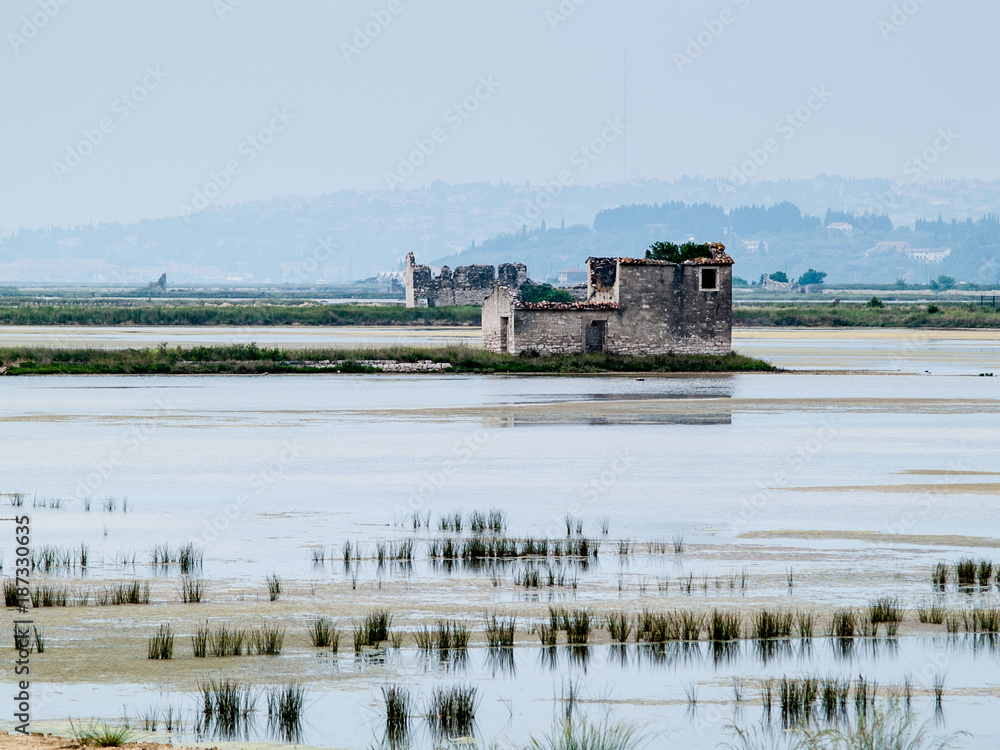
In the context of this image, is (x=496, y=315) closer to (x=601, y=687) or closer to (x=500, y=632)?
(x=500, y=632)

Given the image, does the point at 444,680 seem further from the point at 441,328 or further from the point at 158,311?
the point at 158,311

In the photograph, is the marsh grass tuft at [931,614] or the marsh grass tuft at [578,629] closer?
the marsh grass tuft at [578,629]

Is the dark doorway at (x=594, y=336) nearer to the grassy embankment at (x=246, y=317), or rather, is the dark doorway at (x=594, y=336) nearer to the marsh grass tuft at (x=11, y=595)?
the marsh grass tuft at (x=11, y=595)

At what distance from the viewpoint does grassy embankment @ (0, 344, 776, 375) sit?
41.9 metres

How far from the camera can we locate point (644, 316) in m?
42.0

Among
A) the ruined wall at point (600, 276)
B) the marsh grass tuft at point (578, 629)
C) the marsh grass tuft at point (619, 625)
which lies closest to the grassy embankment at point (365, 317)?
the ruined wall at point (600, 276)

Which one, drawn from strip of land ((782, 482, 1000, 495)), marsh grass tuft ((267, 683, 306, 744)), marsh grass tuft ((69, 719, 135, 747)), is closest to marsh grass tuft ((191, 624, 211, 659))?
marsh grass tuft ((267, 683, 306, 744))

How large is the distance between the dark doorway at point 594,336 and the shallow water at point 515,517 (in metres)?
9.98

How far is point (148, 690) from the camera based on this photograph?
8.90m

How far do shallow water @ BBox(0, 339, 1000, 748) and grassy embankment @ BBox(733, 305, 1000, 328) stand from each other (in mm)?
48204

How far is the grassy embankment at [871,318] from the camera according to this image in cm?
7919

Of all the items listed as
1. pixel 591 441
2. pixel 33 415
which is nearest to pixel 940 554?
pixel 591 441

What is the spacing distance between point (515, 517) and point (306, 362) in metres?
29.0

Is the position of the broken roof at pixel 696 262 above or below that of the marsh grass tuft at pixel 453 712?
above
